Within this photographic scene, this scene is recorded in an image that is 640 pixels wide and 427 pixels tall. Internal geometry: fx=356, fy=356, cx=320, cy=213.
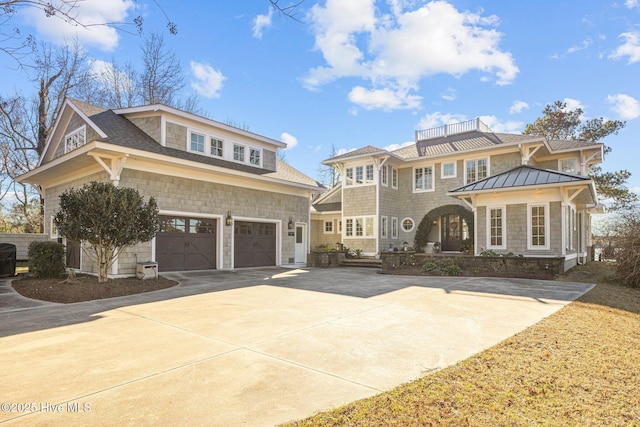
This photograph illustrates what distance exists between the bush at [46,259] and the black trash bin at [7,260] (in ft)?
6.04

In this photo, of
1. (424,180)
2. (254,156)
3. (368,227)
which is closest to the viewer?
(254,156)

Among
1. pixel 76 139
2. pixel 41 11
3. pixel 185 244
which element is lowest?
pixel 185 244

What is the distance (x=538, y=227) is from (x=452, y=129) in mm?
9247

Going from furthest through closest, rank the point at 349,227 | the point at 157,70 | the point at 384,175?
the point at 157,70
the point at 349,227
the point at 384,175

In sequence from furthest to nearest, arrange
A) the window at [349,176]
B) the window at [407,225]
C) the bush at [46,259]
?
the window at [349,176], the window at [407,225], the bush at [46,259]

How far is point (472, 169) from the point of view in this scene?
17.7 m

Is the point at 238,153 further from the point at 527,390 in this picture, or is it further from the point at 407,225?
the point at 527,390

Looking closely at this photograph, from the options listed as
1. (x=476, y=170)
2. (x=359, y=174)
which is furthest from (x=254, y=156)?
(x=476, y=170)

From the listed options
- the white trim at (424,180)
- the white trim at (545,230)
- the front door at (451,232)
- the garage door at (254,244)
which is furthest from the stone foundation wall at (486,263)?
the white trim at (424,180)

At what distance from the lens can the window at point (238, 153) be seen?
49.8 feet

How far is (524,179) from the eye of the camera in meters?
13.3

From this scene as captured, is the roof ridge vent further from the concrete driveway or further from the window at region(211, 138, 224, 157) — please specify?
the concrete driveway

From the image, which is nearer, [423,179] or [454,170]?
[454,170]

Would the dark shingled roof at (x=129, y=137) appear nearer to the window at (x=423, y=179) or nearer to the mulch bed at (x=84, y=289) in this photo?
the mulch bed at (x=84, y=289)
